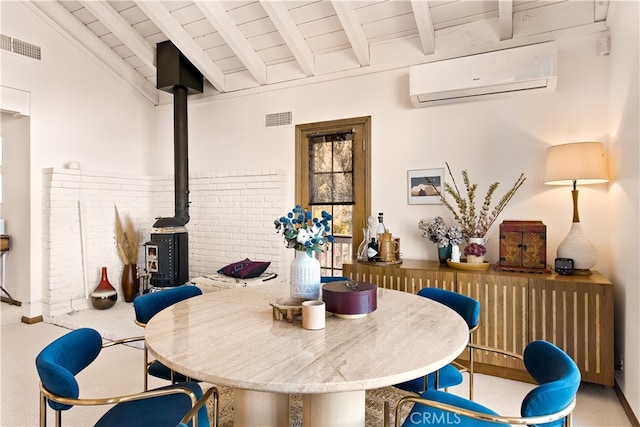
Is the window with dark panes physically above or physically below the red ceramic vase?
above

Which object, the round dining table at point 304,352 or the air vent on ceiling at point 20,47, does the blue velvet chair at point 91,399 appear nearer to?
the round dining table at point 304,352

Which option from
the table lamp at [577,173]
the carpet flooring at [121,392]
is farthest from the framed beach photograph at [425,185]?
the carpet flooring at [121,392]

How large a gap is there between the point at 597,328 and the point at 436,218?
4.67 feet

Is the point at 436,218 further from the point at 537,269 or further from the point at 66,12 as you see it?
the point at 66,12

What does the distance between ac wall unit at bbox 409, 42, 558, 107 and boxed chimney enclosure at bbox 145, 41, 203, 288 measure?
280 centimetres

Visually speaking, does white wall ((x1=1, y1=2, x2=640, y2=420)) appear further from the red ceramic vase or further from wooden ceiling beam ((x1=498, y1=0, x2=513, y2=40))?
the red ceramic vase

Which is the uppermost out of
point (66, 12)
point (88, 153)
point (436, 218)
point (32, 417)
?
point (66, 12)

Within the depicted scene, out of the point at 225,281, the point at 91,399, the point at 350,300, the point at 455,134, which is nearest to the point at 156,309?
the point at 91,399

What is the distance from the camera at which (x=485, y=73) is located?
3.20 m

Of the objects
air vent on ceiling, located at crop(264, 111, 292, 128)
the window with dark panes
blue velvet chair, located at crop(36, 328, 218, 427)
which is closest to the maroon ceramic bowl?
blue velvet chair, located at crop(36, 328, 218, 427)

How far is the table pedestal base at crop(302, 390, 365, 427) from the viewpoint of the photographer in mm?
1412

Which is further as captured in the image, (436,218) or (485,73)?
(436,218)

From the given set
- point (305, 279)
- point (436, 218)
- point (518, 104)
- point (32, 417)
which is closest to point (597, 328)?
point (436, 218)

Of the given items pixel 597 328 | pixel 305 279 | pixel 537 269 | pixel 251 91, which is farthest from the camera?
pixel 251 91
